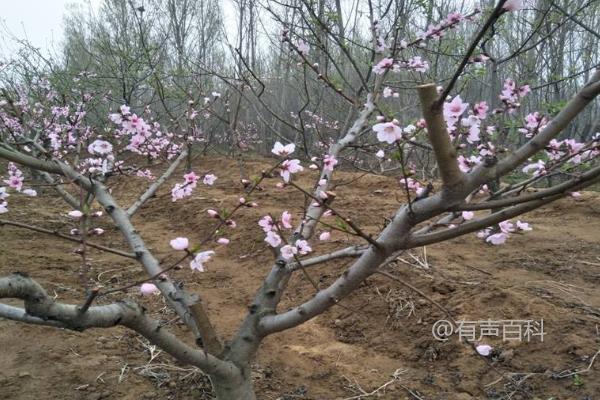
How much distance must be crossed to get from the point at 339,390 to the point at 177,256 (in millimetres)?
2612

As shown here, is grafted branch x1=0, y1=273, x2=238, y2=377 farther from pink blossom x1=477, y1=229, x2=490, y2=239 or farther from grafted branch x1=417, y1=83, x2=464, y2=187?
pink blossom x1=477, y1=229, x2=490, y2=239

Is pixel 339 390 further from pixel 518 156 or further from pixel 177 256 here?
pixel 177 256

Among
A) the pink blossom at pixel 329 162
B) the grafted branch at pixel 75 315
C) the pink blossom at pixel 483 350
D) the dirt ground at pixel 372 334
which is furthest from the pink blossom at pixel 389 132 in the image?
the pink blossom at pixel 329 162

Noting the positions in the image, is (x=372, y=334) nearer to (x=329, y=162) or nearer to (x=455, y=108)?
(x=329, y=162)

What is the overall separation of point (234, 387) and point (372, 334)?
1.28 metres

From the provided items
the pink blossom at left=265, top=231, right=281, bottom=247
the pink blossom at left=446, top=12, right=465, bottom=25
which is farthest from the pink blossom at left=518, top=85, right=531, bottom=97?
the pink blossom at left=265, top=231, right=281, bottom=247

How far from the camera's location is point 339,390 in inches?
90.4

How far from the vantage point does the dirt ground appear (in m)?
2.26

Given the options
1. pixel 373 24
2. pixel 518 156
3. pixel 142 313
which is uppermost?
pixel 373 24

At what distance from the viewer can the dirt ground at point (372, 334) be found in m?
2.26

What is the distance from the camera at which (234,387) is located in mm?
1823

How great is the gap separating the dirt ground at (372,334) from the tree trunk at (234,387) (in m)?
0.41

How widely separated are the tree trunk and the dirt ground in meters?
0.41

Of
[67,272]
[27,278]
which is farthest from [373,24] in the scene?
[67,272]
